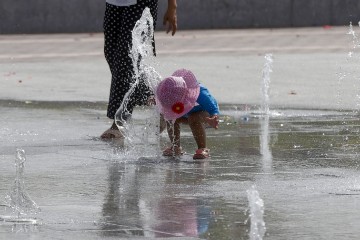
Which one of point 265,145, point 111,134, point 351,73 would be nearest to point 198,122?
point 265,145

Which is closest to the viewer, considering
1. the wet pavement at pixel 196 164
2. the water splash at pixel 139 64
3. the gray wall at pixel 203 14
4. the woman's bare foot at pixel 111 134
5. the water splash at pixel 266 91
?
the wet pavement at pixel 196 164

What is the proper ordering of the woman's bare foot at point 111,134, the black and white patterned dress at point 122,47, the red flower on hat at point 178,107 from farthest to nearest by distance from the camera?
the black and white patterned dress at point 122,47, the woman's bare foot at point 111,134, the red flower on hat at point 178,107

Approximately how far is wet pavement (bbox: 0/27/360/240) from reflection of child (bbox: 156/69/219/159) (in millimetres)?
147

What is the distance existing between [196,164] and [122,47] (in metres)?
1.87

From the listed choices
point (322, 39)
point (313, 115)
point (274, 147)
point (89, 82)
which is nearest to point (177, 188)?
point (274, 147)

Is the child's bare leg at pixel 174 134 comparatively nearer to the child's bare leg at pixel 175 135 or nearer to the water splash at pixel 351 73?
the child's bare leg at pixel 175 135

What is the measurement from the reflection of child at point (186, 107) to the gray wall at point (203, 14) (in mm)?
15798

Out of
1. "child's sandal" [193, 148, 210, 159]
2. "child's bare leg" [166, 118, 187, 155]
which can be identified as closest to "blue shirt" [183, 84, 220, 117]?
"child's bare leg" [166, 118, 187, 155]

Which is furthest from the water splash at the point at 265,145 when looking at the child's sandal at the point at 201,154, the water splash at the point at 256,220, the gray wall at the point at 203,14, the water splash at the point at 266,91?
the gray wall at the point at 203,14

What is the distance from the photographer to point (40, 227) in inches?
247

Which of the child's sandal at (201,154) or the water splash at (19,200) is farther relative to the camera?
the child's sandal at (201,154)

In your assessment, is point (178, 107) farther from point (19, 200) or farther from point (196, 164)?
point (19, 200)

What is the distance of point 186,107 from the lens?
870cm

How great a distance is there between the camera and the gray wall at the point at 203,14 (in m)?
24.7
